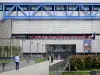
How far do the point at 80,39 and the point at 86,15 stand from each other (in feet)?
36.6

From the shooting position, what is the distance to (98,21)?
130 metres

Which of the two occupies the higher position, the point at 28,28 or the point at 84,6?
the point at 84,6

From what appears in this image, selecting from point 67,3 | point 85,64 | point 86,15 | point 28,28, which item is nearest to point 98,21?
point 86,15

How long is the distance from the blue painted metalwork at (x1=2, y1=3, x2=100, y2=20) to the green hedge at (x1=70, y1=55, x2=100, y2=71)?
9998 centimetres

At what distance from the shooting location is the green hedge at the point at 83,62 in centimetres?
2828

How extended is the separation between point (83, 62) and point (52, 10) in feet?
338

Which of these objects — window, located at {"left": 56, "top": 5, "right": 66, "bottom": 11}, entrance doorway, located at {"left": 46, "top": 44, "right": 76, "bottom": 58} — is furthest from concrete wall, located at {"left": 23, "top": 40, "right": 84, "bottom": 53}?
window, located at {"left": 56, "top": 5, "right": 66, "bottom": 11}

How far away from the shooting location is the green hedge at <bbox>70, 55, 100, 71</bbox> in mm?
28281

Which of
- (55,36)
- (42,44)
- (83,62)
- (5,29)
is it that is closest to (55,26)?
(55,36)

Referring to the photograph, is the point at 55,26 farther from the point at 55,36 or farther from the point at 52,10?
the point at 52,10

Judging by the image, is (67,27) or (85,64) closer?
(85,64)

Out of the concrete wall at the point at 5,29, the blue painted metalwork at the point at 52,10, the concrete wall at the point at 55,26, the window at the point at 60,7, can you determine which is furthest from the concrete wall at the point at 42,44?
the window at the point at 60,7

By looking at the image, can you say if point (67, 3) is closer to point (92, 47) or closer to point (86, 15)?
point (86, 15)

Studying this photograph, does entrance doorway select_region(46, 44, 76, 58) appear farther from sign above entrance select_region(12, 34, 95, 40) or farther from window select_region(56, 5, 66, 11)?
window select_region(56, 5, 66, 11)
